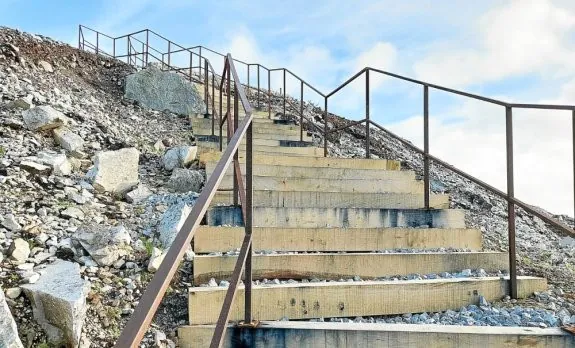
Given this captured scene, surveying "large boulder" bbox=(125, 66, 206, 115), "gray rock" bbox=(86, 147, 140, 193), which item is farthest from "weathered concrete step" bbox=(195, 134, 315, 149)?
"gray rock" bbox=(86, 147, 140, 193)

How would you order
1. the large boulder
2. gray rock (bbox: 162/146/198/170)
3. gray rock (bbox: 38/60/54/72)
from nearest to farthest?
gray rock (bbox: 162/146/198/170), gray rock (bbox: 38/60/54/72), the large boulder

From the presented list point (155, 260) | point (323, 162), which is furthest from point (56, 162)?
point (323, 162)

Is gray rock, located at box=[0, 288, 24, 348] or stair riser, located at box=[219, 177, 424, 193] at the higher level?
stair riser, located at box=[219, 177, 424, 193]

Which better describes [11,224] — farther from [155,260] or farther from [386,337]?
[386,337]

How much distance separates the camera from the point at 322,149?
6.61m

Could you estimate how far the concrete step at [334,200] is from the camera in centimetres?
400

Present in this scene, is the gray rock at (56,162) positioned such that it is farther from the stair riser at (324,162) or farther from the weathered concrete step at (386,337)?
the weathered concrete step at (386,337)

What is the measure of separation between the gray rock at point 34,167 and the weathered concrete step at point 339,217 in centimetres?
138

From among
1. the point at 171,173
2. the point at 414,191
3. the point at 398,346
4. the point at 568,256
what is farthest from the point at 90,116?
the point at 568,256

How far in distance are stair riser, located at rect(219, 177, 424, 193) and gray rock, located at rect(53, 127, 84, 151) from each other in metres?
1.68

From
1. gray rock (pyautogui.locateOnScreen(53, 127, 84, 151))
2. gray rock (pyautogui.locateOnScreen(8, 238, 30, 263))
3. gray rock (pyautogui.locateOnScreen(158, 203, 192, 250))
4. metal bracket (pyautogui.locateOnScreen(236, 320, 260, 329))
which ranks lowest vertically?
metal bracket (pyautogui.locateOnScreen(236, 320, 260, 329))

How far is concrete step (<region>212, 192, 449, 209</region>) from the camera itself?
4000 mm

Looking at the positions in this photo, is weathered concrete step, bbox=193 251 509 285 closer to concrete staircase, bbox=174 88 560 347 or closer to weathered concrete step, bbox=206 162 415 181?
concrete staircase, bbox=174 88 560 347

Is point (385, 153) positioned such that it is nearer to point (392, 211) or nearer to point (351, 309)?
point (392, 211)
